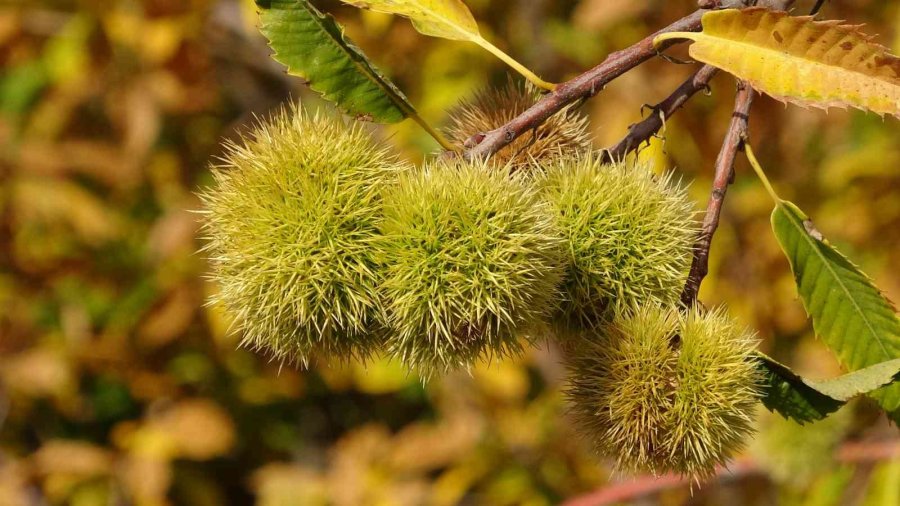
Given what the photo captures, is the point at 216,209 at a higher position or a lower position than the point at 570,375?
higher

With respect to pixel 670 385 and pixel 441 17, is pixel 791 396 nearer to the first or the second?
pixel 670 385

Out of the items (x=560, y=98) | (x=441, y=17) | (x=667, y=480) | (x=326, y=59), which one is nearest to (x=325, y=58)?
(x=326, y=59)

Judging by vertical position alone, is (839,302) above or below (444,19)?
below

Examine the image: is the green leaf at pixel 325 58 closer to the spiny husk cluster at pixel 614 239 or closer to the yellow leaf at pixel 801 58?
the spiny husk cluster at pixel 614 239

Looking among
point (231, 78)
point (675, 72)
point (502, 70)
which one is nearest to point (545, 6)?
point (502, 70)

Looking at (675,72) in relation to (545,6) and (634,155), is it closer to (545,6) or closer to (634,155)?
(545,6)

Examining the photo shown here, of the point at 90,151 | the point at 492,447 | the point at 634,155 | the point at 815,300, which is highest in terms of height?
the point at 90,151

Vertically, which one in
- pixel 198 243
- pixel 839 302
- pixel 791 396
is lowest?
pixel 791 396
